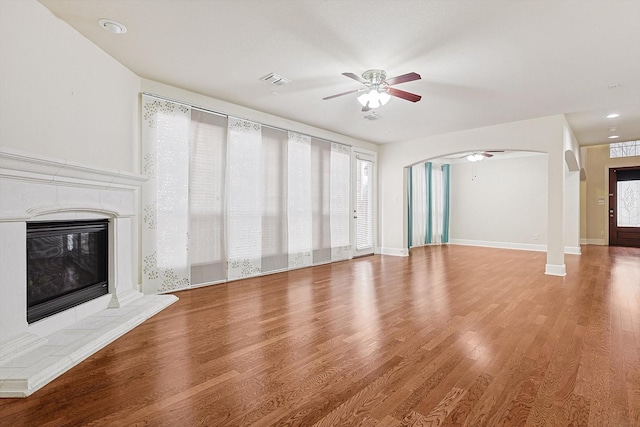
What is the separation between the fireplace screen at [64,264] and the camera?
2527 millimetres

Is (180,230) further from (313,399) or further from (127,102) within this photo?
(313,399)

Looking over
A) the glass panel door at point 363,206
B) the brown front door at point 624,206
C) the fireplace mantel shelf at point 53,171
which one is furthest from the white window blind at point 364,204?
the brown front door at point 624,206

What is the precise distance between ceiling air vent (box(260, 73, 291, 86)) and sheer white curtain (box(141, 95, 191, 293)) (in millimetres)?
1274

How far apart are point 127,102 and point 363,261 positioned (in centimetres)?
509

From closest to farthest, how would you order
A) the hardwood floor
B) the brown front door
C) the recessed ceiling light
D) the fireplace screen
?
the hardwood floor → the fireplace screen → the recessed ceiling light → the brown front door

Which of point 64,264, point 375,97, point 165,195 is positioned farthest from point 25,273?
point 375,97

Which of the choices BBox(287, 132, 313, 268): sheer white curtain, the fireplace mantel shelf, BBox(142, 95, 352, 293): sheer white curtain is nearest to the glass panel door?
BBox(142, 95, 352, 293): sheer white curtain

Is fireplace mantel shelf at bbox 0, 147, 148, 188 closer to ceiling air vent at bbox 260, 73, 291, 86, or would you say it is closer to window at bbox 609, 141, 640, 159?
ceiling air vent at bbox 260, 73, 291, 86

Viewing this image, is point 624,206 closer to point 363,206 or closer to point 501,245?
point 501,245

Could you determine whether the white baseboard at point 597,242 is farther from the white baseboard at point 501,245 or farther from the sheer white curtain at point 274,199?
the sheer white curtain at point 274,199

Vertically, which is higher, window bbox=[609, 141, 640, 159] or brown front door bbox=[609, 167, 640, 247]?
window bbox=[609, 141, 640, 159]

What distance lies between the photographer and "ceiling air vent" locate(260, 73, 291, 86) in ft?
12.5

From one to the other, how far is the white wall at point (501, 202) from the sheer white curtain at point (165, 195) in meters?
8.73

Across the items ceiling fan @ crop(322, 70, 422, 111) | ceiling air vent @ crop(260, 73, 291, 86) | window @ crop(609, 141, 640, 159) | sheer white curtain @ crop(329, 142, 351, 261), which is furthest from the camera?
window @ crop(609, 141, 640, 159)
